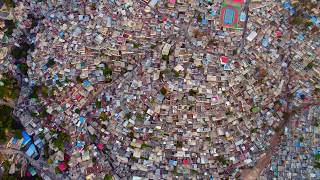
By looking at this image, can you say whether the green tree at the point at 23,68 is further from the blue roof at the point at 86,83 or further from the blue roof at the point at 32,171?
the blue roof at the point at 32,171

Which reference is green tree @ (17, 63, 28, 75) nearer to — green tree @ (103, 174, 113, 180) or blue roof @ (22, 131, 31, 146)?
blue roof @ (22, 131, 31, 146)

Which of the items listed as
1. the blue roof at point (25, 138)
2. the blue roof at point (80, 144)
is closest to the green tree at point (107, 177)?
the blue roof at point (80, 144)

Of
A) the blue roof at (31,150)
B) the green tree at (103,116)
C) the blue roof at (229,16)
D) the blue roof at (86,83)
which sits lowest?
the blue roof at (31,150)

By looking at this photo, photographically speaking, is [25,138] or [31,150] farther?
[25,138]

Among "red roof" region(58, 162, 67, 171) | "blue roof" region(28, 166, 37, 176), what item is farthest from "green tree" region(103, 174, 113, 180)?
"blue roof" region(28, 166, 37, 176)

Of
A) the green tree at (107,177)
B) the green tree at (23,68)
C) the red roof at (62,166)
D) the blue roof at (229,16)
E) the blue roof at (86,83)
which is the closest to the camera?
the green tree at (107,177)

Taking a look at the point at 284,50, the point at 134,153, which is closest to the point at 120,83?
the point at 134,153

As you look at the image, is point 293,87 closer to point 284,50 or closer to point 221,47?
point 284,50

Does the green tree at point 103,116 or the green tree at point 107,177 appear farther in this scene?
the green tree at point 103,116

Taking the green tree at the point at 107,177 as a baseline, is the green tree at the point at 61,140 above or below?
above

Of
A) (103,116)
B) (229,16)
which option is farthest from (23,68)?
(229,16)

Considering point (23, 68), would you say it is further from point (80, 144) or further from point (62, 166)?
point (62, 166)

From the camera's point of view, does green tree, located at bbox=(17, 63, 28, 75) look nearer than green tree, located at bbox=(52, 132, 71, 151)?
No
